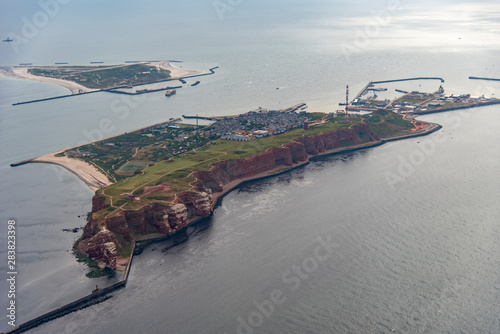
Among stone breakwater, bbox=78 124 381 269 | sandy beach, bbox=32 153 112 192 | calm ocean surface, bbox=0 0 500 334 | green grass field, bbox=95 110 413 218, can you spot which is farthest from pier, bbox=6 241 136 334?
sandy beach, bbox=32 153 112 192

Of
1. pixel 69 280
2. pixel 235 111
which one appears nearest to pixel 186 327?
pixel 69 280

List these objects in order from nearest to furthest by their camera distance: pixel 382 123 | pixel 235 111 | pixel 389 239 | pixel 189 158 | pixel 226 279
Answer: pixel 226 279 < pixel 389 239 < pixel 189 158 < pixel 382 123 < pixel 235 111

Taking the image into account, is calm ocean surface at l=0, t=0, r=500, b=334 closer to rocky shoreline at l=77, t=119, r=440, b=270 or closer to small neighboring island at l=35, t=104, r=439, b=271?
rocky shoreline at l=77, t=119, r=440, b=270

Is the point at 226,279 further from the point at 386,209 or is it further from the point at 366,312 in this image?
Answer: the point at 386,209

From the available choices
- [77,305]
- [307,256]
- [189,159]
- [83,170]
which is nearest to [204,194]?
[189,159]

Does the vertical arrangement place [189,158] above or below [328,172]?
above
